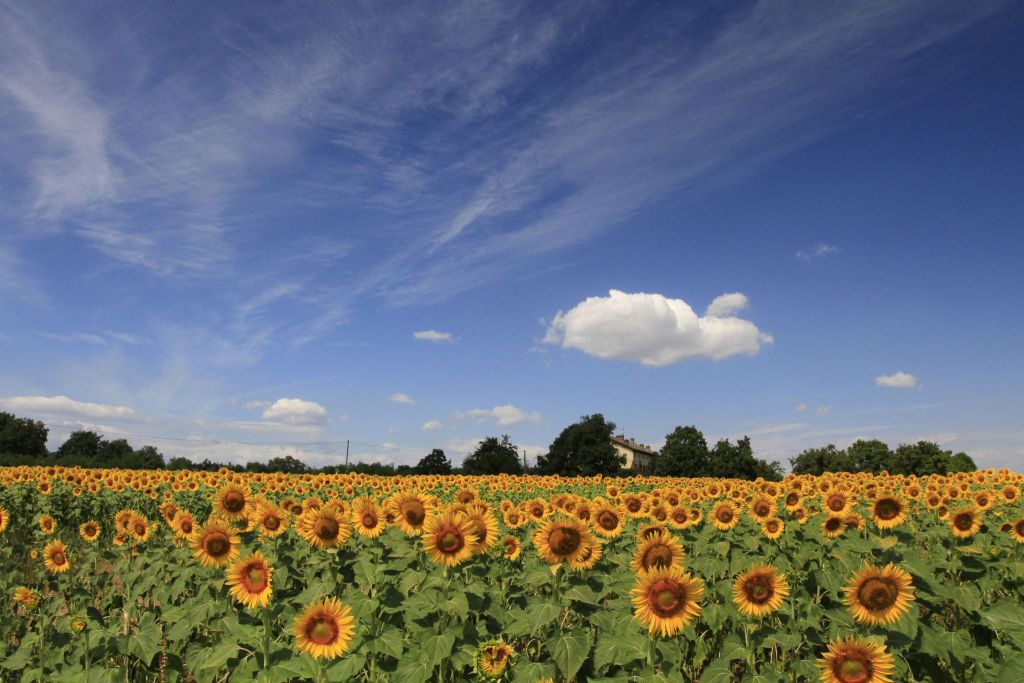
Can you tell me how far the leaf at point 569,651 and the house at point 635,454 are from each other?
120430mm

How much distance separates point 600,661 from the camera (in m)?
4.84

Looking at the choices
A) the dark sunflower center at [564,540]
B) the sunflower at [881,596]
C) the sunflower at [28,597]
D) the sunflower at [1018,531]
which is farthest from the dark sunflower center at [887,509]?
the sunflower at [28,597]

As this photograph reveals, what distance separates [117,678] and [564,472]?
2950 inches

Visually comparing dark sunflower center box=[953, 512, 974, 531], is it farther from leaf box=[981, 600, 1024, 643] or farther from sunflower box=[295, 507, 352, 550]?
sunflower box=[295, 507, 352, 550]

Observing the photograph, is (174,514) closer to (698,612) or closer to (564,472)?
(698,612)

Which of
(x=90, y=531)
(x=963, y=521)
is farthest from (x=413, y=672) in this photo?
(x=90, y=531)

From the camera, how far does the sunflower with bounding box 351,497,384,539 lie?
6.65 m

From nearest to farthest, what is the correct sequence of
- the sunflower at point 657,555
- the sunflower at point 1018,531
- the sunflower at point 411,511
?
the sunflower at point 657,555 → the sunflower at point 411,511 → the sunflower at point 1018,531

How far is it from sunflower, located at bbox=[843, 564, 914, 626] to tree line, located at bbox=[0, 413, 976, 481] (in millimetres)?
49241

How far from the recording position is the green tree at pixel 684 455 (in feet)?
291

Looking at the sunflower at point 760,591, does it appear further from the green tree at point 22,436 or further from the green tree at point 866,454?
the green tree at point 22,436

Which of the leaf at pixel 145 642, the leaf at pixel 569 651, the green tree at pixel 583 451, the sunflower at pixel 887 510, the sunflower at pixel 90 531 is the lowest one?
the leaf at pixel 145 642

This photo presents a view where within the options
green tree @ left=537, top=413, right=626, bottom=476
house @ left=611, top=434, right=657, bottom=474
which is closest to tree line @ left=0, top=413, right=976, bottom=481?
green tree @ left=537, top=413, right=626, bottom=476

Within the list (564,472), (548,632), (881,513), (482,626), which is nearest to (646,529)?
(548,632)
